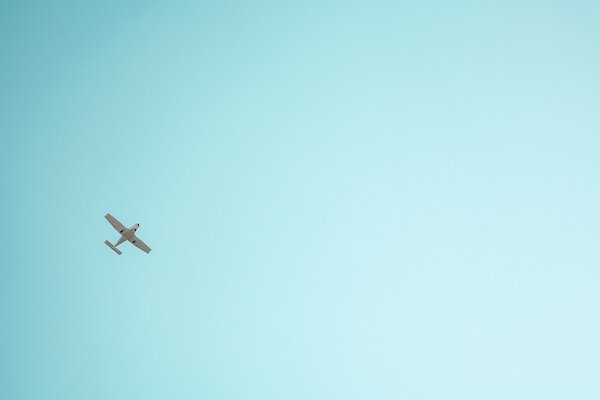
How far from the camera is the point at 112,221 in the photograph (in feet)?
269

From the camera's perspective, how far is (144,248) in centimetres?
8650

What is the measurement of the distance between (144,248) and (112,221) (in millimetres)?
6995
